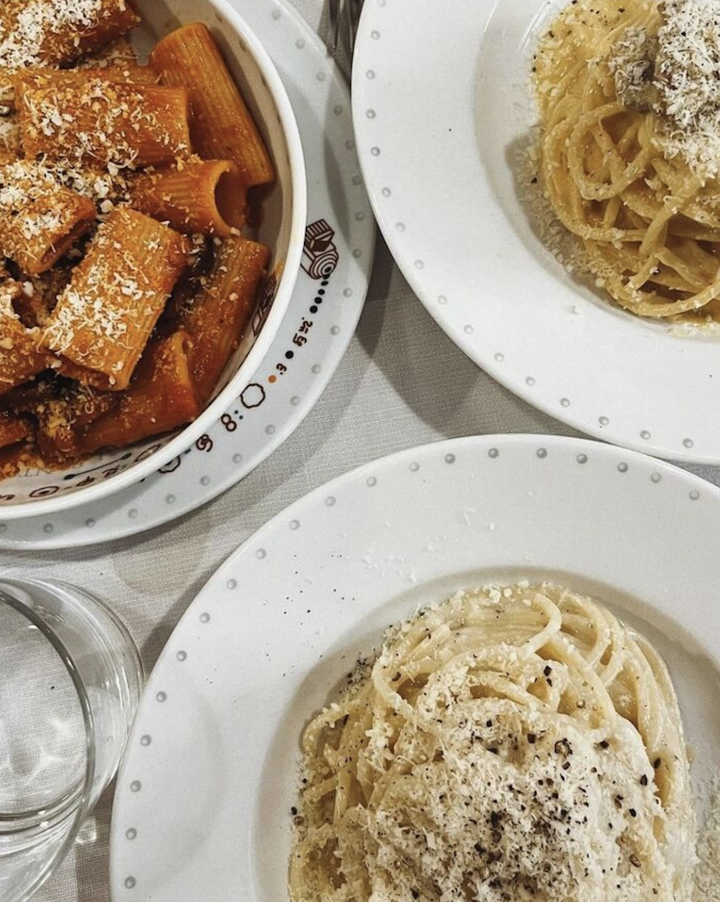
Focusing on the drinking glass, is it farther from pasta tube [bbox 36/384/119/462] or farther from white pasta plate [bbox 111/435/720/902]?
pasta tube [bbox 36/384/119/462]

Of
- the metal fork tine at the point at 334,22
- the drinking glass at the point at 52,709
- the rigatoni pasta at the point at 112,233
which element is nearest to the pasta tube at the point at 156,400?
the rigatoni pasta at the point at 112,233

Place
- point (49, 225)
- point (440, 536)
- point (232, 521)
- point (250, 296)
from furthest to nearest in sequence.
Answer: point (232, 521)
point (440, 536)
point (250, 296)
point (49, 225)

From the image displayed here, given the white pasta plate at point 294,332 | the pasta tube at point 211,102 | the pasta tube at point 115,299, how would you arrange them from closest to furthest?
the pasta tube at point 115,299 < the pasta tube at point 211,102 < the white pasta plate at point 294,332

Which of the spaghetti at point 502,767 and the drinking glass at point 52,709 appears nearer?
the spaghetti at point 502,767

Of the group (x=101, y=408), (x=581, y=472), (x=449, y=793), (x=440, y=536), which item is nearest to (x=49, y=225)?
(x=101, y=408)

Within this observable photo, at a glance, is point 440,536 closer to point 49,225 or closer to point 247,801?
point 247,801

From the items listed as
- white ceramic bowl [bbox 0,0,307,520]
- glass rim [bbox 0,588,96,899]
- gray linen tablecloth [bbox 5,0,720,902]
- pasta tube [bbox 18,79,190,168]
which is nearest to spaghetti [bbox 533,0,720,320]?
gray linen tablecloth [bbox 5,0,720,902]

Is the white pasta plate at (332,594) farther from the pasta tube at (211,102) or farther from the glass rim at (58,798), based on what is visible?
the pasta tube at (211,102)
